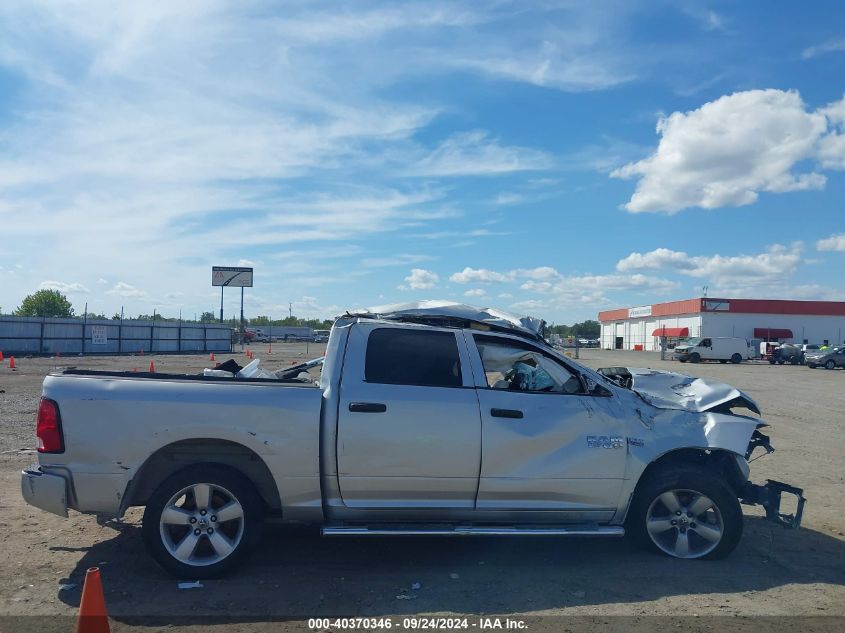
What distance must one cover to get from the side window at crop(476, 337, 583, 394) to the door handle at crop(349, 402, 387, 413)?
911mm

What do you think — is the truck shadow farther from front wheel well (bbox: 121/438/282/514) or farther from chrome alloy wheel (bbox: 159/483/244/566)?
front wheel well (bbox: 121/438/282/514)

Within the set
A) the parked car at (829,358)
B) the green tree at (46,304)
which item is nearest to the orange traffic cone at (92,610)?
the parked car at (829,358)

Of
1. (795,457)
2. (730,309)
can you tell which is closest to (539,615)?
(795,457)

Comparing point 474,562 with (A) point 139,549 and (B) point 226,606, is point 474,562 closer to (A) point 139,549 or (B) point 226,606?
(B) point 226,606

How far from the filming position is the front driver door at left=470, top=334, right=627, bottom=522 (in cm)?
550

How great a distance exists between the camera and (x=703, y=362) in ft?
178

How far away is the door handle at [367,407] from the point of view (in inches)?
211

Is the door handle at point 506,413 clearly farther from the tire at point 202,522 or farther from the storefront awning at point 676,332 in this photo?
the storefront awning at point 676,332

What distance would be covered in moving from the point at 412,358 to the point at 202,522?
199cm

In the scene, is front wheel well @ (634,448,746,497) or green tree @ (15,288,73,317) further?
green tree @ (15,288,73,317)

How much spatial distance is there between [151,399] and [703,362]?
54.5 m

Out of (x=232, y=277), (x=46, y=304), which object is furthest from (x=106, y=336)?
(x=46, y=304)

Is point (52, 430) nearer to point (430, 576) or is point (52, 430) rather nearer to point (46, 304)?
point (430, 576)

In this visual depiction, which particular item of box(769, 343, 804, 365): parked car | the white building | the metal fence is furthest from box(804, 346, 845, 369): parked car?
the metal fence
